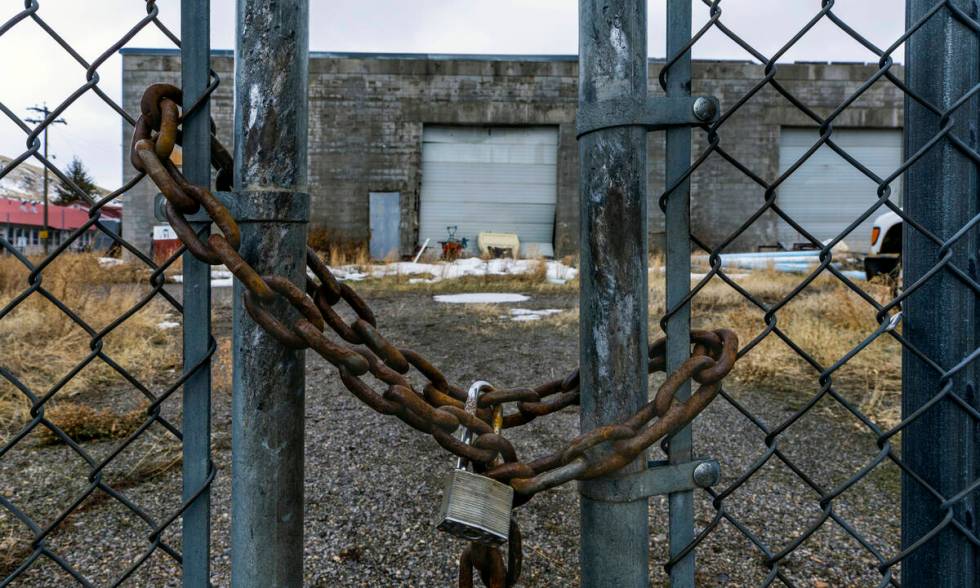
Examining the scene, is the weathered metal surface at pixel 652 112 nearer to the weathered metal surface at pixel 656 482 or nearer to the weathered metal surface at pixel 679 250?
the weathered metal surface at pixel 679 250

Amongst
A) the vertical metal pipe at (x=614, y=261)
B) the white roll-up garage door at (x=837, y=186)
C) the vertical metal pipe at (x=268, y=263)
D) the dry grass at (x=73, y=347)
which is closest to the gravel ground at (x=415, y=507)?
the vertical metal pipe at (x=614, y=261)

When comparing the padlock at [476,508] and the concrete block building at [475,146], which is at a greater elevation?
the concrete block building at [475,146]

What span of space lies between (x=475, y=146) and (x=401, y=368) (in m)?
16.7

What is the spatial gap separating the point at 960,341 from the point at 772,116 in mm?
18454

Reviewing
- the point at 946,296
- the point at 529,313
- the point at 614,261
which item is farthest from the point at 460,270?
the point at 614,261

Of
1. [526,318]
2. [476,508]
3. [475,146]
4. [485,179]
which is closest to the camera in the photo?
[476,508]

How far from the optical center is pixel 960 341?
0.97 meters

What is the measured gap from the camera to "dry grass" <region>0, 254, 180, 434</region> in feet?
10.9

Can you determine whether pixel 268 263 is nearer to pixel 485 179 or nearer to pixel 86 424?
pixel 86 424

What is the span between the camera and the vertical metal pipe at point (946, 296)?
0.95 metres

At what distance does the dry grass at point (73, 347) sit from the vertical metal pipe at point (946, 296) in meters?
2.96

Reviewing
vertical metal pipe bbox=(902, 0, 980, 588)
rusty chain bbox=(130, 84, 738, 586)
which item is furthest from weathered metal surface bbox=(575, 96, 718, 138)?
vertical metal pipe bbox=(902, 0, 980, 588)

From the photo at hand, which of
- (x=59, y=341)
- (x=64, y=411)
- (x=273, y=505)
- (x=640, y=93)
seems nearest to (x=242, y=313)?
(x=273, y=505)

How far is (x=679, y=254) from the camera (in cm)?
83
